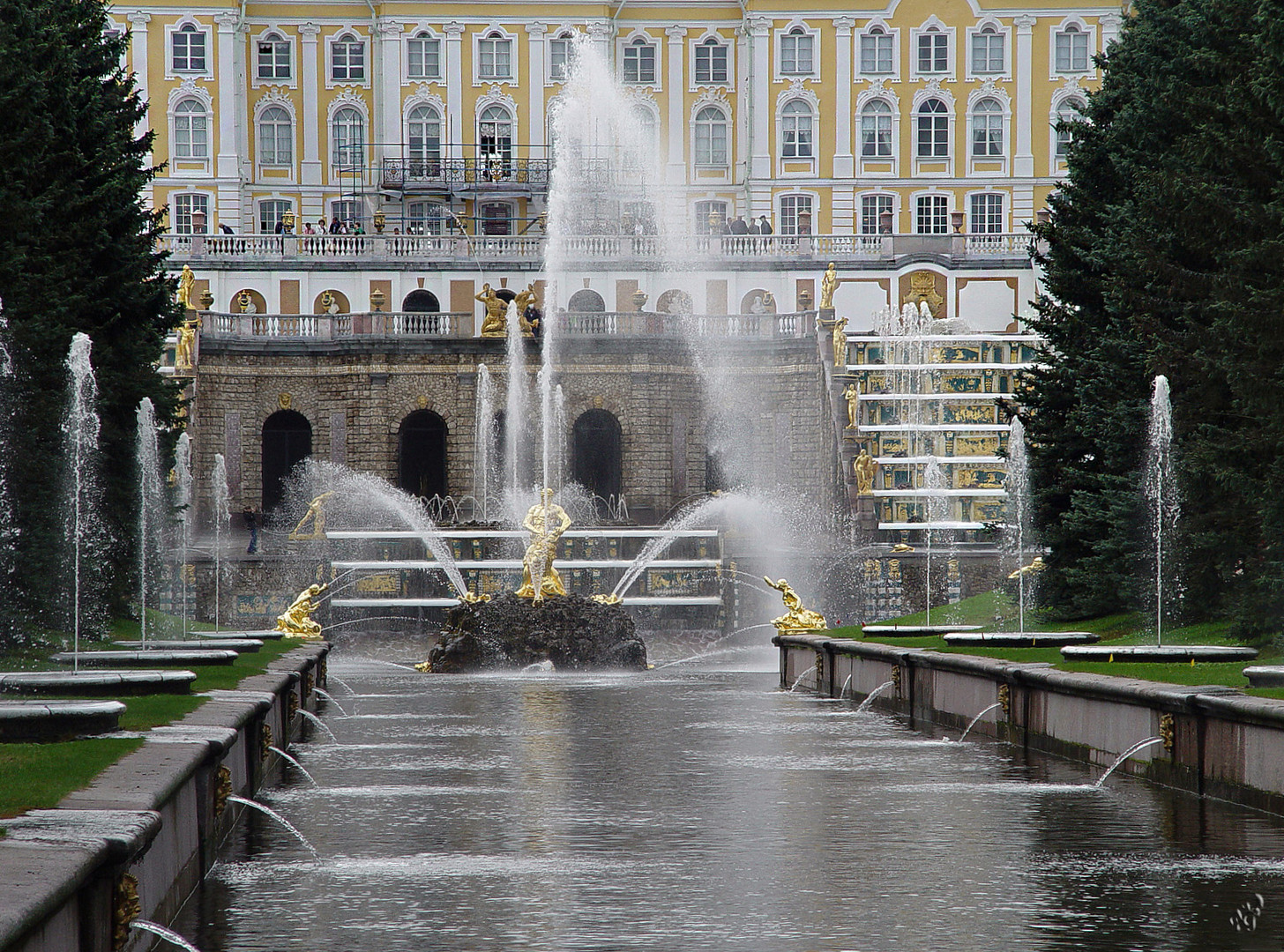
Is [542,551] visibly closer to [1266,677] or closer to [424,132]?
[1266,677]

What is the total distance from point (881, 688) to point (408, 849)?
38.1 ft

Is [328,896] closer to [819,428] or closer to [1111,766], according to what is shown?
[1111,766]

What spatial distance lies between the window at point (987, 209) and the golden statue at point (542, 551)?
5763 cm

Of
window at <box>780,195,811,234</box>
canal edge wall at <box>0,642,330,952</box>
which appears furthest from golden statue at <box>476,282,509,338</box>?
canal edge wall at <box>0,642,330,952</box>

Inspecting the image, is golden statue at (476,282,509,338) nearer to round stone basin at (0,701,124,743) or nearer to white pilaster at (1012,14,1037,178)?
white pilaster at (1012,14,1037,178)

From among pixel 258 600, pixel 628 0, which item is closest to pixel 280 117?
pixel 628 0

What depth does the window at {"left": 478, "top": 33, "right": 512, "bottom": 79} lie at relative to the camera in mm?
88062

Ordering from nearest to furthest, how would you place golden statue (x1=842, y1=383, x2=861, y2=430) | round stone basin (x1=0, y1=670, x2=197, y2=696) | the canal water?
the canal water
round stone basin (x1=0, y1=670, x2=197, y2=696)
golden statue (x1=842, y1=383, x2=861, y2=430)

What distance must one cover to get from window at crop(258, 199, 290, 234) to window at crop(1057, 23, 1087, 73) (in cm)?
3630

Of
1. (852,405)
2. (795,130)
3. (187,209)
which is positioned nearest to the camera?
(852,405)

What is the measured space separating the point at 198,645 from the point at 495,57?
2749 inches

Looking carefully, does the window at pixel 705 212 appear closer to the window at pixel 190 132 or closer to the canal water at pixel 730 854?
the window at pixel 190 132

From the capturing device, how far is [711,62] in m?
89.1

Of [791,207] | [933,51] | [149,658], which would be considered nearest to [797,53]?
[933,51]
